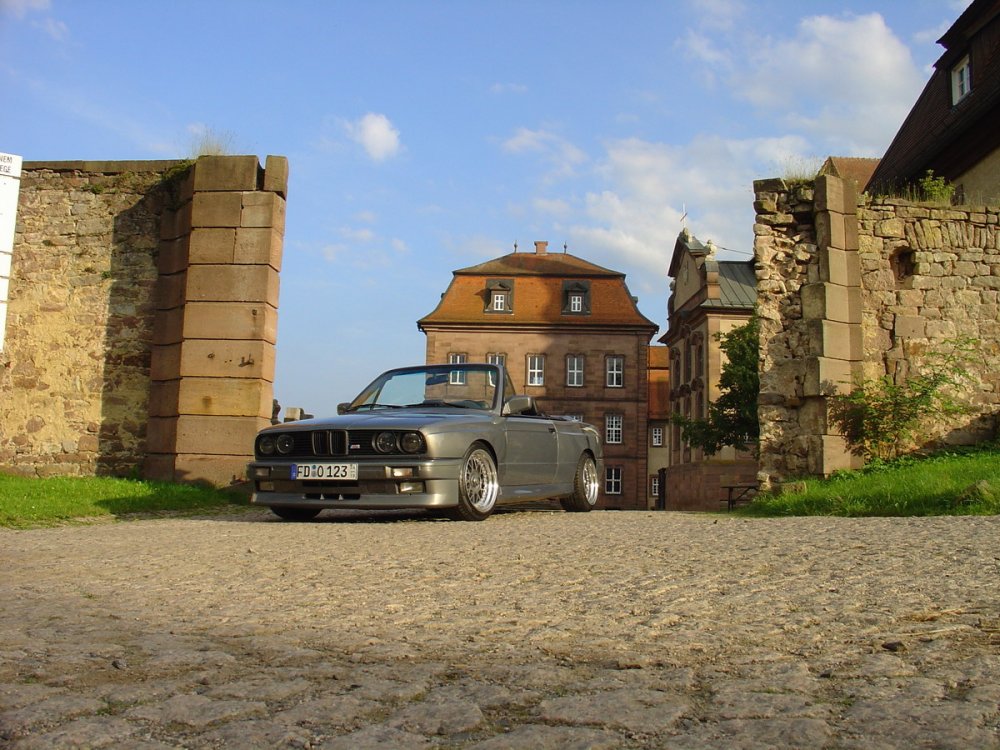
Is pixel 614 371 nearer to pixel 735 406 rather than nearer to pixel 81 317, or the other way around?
pixel 735 406

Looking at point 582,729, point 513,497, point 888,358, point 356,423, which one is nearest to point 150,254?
point 356,423

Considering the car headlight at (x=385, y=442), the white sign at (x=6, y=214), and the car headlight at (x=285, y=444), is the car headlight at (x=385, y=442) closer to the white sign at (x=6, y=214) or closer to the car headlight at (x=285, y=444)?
the car headlight at (x=285, y=444)

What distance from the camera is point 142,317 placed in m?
12.7

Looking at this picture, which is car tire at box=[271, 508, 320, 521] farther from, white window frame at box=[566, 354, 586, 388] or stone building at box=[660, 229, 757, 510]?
white window frame at box=[566, 354, 586, 388]

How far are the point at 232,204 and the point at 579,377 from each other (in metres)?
41.9

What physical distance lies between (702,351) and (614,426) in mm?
11544

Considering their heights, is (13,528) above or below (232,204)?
below

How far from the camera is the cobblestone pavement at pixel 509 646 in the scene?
2154mm

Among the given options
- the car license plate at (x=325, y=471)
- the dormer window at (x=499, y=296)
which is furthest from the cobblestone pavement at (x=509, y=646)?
the dormer window at (x=499, y=296)

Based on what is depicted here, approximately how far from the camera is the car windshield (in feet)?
31.5

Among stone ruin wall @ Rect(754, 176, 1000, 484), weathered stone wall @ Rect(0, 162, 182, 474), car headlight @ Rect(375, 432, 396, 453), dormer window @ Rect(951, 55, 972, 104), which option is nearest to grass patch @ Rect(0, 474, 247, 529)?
weathered stone wall @ Rect(0, 162, 182, 474)

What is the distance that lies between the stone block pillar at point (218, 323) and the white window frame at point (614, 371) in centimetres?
4167

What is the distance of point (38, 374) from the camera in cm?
1259

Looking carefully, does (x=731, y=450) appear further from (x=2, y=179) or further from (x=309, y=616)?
(x=309, y=616)
